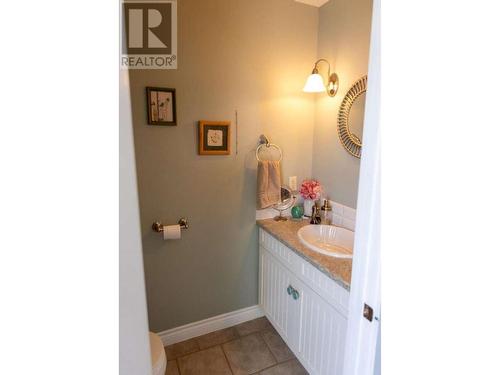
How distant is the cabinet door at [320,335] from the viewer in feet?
4.44

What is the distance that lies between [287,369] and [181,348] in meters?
0.77

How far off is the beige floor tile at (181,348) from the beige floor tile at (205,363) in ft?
0.14

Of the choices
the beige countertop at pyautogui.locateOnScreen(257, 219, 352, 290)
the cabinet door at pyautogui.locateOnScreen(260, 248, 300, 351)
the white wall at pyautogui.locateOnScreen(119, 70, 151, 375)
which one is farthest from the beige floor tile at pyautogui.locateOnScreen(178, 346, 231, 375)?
the white wall at pyautogui.locateOnScreen(119, 70, 151, 375)

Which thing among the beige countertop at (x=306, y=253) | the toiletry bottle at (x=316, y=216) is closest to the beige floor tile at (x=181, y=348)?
the beige countertop at (x=306, y=253)

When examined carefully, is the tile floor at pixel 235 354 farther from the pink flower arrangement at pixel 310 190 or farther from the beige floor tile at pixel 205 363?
the pink flower arrangement at pixel 310 190

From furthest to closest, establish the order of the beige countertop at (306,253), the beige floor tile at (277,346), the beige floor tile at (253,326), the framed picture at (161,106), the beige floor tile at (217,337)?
the beige floor tile at (253,326)
the beige floor tile at (217,337)
the beige floor tile at (277,346)
the framed picture at (161,106)
the beige countertop at (306,253)

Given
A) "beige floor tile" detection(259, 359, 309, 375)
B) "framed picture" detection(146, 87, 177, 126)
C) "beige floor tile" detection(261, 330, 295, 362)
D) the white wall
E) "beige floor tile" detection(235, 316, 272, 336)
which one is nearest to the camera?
the white wall

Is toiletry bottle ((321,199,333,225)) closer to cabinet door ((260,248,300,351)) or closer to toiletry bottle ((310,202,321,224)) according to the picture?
toiletry bottle ((310,202,321,224))

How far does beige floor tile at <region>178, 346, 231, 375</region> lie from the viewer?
1.73m

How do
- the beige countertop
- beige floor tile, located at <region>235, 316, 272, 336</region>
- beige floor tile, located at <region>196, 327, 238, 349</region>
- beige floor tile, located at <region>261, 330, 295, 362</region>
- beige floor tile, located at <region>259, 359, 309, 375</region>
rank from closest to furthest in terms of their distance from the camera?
1. the beige countertop
2. beige floor tile, located at <region>259, 359, 309, 375</region>
3. beige floor tile, located at <region>261, 330, 295, 362</region>
4. beige floor tile, located at <region>196, 327, 238, 349</region>
5. beige floor tile, located at <region>235, 316, 272, 336</region>

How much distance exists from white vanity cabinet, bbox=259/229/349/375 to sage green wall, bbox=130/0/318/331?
0.66ft

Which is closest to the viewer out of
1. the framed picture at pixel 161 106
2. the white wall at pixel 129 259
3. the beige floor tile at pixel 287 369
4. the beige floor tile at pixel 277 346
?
the white wall at pixel 129 259
